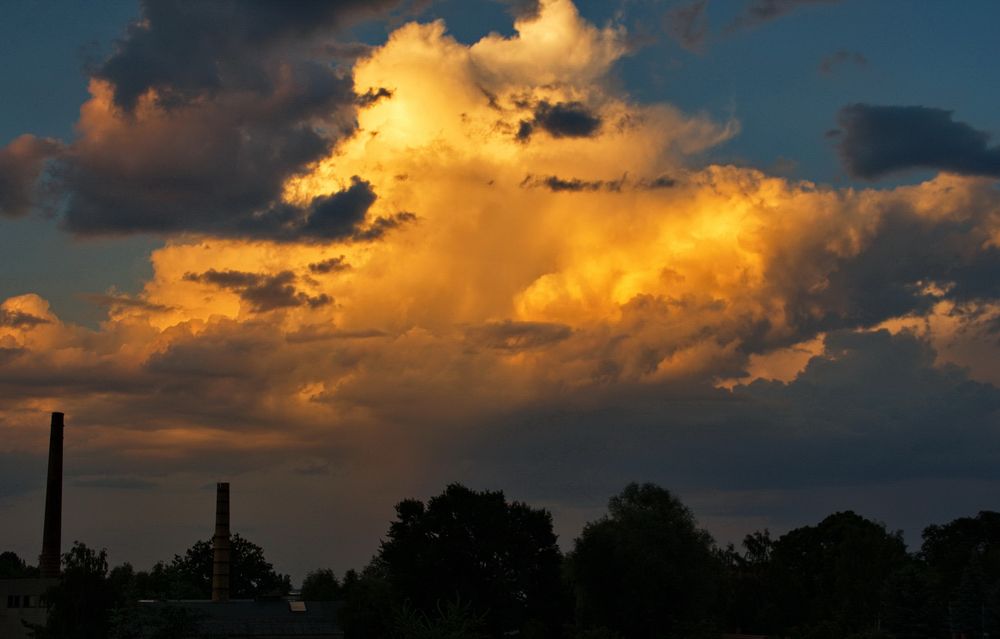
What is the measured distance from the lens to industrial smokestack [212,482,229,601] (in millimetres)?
153000

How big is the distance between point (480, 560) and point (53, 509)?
200ft

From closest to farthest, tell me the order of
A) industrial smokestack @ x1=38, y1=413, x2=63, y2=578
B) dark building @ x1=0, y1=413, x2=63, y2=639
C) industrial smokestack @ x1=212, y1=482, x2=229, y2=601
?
dark building @ x1=0, y1=413, x2=63, y2=639 → industrial smokestack @ x1=38, y1=413, x2=63, y2=578 → industrial smokestack @ x1=212, y1=482, x2=229, y2=601

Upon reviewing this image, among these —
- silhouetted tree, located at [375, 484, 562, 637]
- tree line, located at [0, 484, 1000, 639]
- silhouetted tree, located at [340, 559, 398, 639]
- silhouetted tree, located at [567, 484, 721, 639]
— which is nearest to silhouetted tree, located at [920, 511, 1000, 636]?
tree line, located at [0, 484, 1000, 639]

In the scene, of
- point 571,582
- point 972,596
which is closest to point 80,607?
point 571,582

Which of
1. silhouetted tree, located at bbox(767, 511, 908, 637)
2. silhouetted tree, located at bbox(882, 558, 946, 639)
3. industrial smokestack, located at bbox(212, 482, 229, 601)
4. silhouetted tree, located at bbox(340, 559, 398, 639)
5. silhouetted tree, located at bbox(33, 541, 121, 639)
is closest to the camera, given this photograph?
silhouetted tree, located at bbox(33, 541, 121, 639)

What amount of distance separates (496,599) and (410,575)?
847cm

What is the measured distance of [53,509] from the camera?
145875 millimetres

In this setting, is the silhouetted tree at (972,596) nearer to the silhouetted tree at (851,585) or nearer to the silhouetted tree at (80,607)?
the silhouetted tree at (851,585)

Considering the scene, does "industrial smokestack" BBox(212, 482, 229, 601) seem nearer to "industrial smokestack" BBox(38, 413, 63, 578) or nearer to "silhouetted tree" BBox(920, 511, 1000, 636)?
"industrial smokestack" BBox(38, 413, 63, 578)

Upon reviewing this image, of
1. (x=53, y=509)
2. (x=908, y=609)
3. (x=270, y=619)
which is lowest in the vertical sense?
(x=908, y=609)

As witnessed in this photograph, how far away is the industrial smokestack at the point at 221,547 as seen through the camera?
502ft

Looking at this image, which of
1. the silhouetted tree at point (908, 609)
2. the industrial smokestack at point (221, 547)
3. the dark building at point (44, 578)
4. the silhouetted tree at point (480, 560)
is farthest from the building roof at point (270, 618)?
the silhouetted tree at point (908, 609)

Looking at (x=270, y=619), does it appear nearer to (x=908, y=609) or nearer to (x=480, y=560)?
(x=480, y=560)

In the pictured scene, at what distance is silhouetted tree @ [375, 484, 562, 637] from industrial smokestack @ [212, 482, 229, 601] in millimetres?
41921
